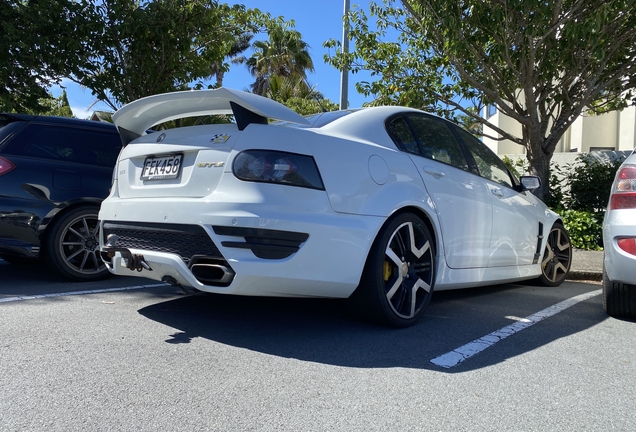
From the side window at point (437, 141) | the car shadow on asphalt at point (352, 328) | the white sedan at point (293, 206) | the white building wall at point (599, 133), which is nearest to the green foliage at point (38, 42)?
the white sedan at point (293, 206)

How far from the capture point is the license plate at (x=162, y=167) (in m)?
3.55

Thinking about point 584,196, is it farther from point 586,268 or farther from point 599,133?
point 599,133

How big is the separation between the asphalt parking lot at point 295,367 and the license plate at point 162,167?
0.96m

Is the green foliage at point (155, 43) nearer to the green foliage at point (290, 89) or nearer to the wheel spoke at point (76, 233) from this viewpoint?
the wheel spoke at point (76, 233)

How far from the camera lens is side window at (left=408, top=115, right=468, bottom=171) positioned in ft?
14.2

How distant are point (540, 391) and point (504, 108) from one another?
25.3 ft

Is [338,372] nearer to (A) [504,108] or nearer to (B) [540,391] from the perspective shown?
(B) [540,391]

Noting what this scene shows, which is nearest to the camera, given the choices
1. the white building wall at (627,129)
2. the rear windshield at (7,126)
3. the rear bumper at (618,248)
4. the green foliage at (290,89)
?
the rear bumper at (618,248)

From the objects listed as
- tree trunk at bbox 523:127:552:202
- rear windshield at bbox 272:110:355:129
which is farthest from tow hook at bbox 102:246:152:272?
tree trunk at bbox 523:127:552:202

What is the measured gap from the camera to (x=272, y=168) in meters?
3.23

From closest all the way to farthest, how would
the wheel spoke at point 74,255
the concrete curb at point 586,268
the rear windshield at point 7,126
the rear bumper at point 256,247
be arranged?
1. the rear bumper at point 256,247
2. the rear windshield at point 7,126
3. the wheel spoke at point 74,255
4. the concrete curb at point 586,268

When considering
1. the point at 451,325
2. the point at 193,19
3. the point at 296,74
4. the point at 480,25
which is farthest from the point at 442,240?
the point at 296,74

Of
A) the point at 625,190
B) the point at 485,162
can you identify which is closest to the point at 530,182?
the point at 485,162

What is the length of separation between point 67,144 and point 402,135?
10.7ft
